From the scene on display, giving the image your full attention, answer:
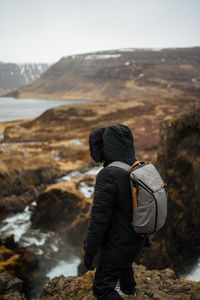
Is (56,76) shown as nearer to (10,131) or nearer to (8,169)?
(10,131)

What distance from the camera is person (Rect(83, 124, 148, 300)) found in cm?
225

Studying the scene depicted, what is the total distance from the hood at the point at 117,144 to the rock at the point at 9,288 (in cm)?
317

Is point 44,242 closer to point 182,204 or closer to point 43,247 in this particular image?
point 43,247

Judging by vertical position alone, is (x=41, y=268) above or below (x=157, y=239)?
below

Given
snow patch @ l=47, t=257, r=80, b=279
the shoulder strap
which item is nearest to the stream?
snow patch @ l=47, t=257, r=80, b=279

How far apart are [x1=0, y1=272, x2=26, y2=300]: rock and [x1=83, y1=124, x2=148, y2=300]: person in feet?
6.52

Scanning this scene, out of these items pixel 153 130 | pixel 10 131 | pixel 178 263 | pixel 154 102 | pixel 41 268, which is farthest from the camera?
pixel 154 102

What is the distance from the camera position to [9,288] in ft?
→ 12.5

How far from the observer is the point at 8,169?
12.6 m

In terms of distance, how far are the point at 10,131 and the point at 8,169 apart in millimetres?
19249

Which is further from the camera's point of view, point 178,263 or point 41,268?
point 41,268

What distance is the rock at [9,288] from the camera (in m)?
3.61

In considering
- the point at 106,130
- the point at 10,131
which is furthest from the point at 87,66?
the point at 106,130

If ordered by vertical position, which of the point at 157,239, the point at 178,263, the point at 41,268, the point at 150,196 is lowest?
the point at 41,268
